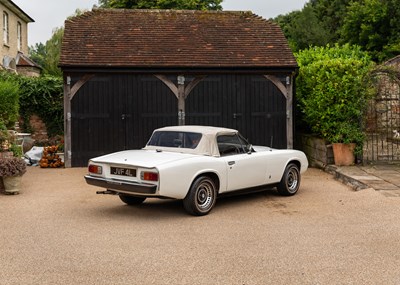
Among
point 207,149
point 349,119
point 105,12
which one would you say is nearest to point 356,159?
point 349,119

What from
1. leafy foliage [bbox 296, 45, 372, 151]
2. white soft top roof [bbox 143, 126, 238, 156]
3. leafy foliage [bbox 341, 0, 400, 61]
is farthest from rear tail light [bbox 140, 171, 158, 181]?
leafy foliage [bbox 341, 0, 400, 61]

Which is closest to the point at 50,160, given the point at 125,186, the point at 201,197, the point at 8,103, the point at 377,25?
the point at 8,103

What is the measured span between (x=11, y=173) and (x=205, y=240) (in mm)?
5057

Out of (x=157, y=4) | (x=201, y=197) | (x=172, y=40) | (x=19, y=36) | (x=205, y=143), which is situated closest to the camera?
(x=201, y=197)

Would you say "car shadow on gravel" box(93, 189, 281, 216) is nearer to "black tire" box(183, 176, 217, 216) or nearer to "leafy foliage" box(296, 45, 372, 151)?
"black tire" box(183, 176, 217, 216)

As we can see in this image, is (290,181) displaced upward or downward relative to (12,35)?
downward

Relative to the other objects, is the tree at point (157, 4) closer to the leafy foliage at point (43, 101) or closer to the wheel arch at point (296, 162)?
the leafy foliage at point (43, 101)

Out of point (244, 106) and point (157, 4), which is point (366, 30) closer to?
point (157, 4)

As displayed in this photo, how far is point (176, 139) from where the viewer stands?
847 cm

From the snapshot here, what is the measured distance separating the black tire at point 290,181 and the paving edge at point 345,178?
1.33 m

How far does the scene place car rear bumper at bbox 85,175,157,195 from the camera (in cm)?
695

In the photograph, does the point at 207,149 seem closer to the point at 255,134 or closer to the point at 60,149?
the point at 255,134

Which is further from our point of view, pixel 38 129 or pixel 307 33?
pixel 307 33

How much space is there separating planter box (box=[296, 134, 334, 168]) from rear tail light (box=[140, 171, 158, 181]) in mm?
7108
